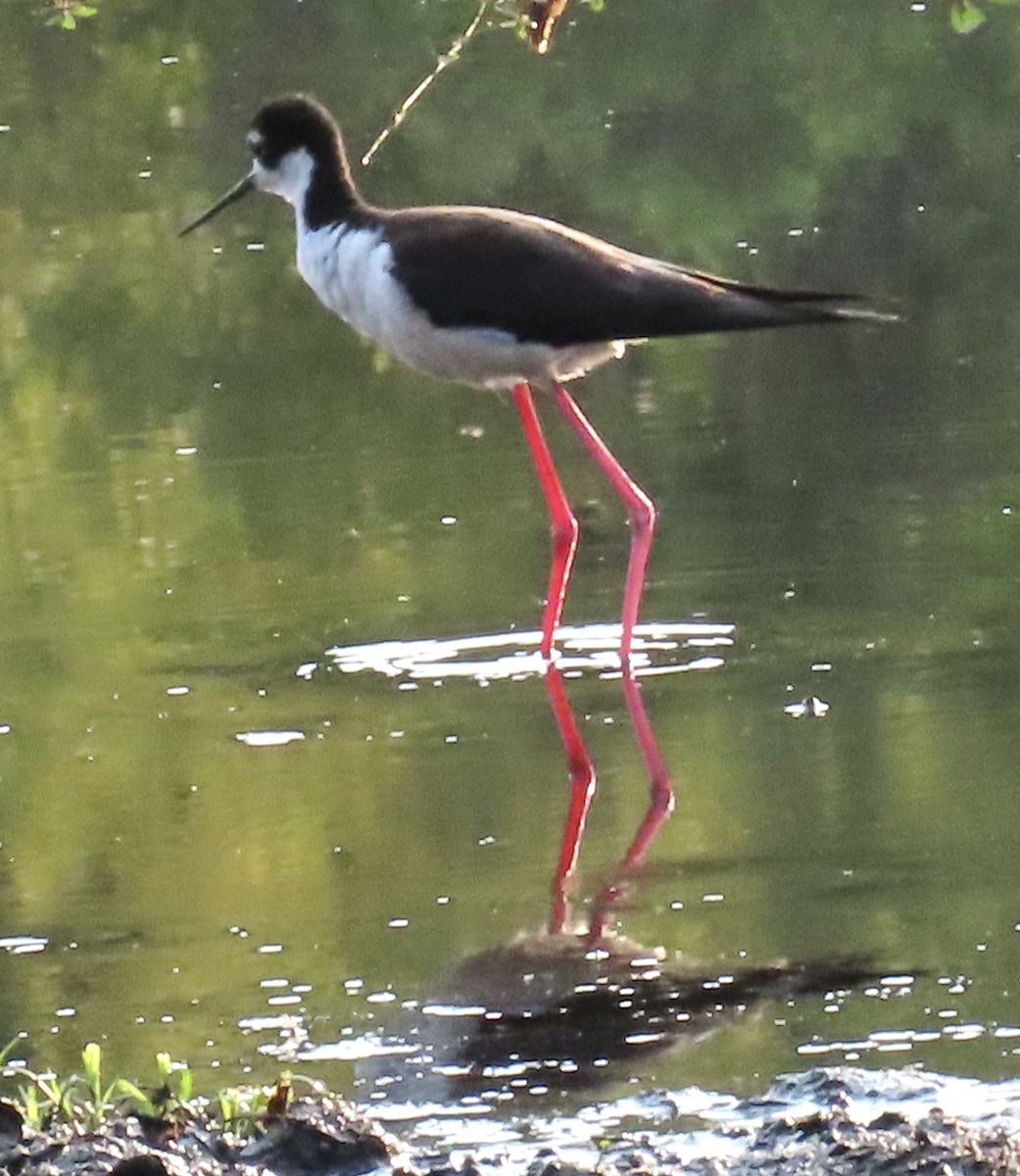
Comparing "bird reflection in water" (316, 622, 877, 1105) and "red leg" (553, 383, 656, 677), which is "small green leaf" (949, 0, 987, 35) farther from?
"red leg" (553, 383, 656, 677)

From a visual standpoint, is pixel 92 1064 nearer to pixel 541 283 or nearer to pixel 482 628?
pixel 482 628

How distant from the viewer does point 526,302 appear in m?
7.21

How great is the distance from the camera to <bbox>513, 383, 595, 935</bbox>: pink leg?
5666 mm

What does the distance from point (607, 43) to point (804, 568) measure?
1186 centimetres

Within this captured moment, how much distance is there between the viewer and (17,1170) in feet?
13.2

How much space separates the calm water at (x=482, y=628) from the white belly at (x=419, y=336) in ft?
1.96

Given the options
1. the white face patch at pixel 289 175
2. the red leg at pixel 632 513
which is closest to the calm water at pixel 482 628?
the red leg at pixel 632 513

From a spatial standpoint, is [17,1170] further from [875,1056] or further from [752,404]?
[752,404]

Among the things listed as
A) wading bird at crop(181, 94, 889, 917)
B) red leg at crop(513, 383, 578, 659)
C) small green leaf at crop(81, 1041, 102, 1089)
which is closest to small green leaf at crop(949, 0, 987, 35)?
wading bird at crop(181, 94, 889, 917)

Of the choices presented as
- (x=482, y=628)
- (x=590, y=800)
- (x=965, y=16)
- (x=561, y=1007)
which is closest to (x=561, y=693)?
(x=482, y=628)

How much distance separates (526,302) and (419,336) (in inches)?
12.7

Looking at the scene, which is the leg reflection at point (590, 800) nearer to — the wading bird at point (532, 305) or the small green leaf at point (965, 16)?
the wading bird at point (532, 305)

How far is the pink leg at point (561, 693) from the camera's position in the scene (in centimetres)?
567

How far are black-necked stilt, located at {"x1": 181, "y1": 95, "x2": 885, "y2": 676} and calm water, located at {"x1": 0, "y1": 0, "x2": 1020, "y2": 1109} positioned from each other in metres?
0.49
